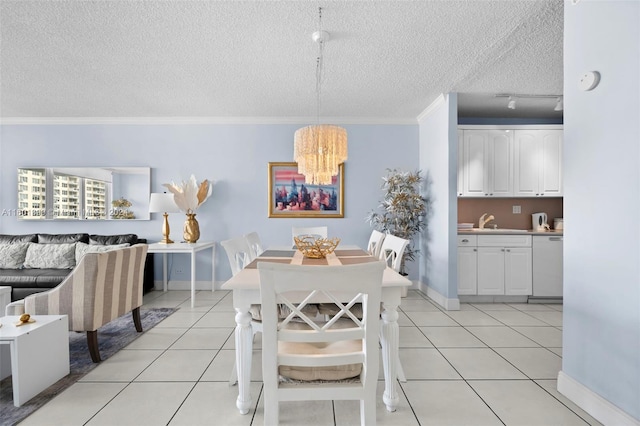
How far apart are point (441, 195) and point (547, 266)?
1599 mm

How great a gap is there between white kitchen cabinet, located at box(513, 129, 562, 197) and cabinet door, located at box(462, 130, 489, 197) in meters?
0.40

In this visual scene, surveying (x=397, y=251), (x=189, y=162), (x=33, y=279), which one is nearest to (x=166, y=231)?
(x=189, y=162)

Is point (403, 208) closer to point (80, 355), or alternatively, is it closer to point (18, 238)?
point (80, 355)

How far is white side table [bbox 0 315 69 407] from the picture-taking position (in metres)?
1.86

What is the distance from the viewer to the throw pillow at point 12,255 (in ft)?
13.2

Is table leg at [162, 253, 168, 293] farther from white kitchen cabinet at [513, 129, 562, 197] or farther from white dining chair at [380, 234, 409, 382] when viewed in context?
white kitchen cabinet at [513, 129, 562, 197]

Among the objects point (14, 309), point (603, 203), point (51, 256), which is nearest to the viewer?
point (603, 203)

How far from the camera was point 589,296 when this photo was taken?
5.92 ft

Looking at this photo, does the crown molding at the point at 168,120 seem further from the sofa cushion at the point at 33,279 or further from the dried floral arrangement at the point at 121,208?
the sofa cushion at the point at 33,279

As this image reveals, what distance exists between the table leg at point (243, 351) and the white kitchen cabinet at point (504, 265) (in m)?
3.28

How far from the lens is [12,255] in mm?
4039

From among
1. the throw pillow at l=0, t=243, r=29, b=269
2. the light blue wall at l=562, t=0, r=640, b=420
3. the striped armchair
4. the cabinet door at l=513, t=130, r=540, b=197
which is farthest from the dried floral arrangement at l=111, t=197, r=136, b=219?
the cabinet door at l=513, t=130, r=540, b=197

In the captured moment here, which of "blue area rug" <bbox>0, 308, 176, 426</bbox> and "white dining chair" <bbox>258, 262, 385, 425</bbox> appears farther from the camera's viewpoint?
"blue area rug" <bbox>0, 308, 176, 426</bbox>

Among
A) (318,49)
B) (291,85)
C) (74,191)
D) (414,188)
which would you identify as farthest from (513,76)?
(74,191)
